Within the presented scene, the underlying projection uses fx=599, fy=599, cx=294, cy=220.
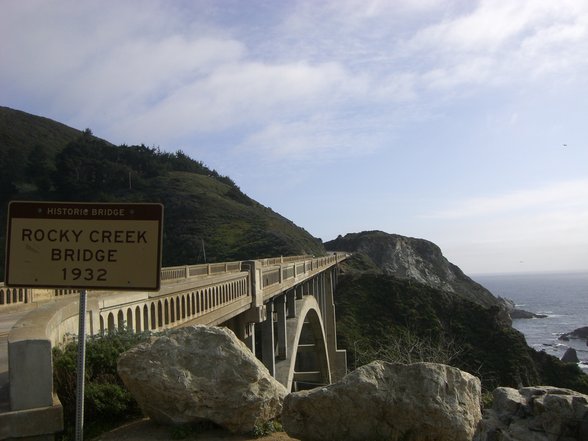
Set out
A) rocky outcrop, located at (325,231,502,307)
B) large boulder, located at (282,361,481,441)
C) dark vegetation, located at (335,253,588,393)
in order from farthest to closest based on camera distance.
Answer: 1. rocky outcrop, located at (325,231,502,307)
2. dark vegetation, located at (335,253,588,393)
3. large boulder, located at (282,361,481,441)

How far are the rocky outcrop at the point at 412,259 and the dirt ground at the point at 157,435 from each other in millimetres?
98964

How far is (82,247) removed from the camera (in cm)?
400

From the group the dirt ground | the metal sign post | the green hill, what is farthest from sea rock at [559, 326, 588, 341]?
the metal sign post

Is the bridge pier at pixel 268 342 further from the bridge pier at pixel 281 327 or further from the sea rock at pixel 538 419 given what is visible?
the sea rock at pixel 538 419

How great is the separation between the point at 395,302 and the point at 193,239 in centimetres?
2025

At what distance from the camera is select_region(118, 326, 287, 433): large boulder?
4.71 meters

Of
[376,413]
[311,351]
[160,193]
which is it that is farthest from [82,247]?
[160,193]

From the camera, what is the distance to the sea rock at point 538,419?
383cm

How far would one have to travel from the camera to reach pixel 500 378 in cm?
4038

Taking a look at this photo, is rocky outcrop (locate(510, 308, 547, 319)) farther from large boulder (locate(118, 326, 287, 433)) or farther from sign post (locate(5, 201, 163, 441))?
sign post (locate(5, 201, 163, 441))

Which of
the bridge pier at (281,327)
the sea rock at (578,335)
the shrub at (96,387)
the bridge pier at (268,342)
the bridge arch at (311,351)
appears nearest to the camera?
the shrub at (96,387)

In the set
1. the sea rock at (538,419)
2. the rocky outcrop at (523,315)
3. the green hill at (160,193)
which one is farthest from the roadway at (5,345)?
the rocky outcrop at (523,315)

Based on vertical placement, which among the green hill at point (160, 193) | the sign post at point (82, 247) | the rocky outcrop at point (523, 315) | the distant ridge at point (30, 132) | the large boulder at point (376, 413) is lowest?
the rocky outcrop at point (523, 315)

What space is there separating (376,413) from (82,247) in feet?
8.43
